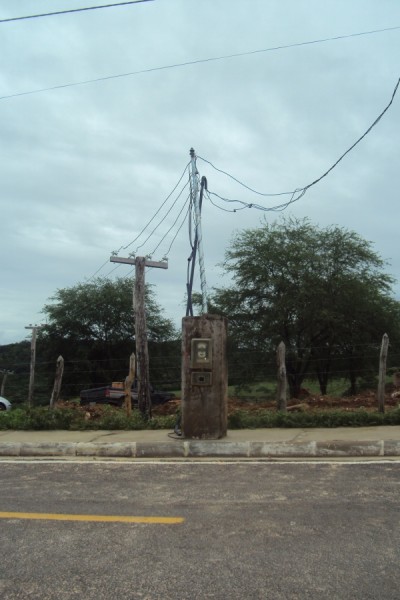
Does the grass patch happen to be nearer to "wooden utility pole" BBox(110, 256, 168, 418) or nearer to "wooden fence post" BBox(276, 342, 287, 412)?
"wooden fence post" BBox(276, 342, 287, 412)

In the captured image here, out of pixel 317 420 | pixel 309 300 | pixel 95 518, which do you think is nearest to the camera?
pixel 95 518

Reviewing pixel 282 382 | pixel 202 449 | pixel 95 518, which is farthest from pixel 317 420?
pixel 95 518

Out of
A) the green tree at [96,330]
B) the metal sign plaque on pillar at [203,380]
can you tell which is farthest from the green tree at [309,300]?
the metal sign plaque on pillar at [203,380]

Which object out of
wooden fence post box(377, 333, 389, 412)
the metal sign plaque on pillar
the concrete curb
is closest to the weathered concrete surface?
the concrete curb

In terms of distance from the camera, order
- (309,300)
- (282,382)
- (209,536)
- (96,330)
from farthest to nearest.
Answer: (96,330), (309,300), (282,382), (209,536)

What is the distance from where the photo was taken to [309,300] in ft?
80.2

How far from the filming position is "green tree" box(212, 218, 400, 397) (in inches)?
966

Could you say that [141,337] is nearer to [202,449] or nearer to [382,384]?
[202,449]

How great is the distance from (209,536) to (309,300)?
67.0 feet

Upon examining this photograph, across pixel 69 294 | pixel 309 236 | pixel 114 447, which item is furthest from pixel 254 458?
pixel 69 294

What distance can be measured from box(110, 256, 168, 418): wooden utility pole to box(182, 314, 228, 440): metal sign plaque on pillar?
2.83 meters

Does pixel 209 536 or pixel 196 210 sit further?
pixel 196 210

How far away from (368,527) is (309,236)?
74.2 ft

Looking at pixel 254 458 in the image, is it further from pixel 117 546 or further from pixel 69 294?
pixel 69 294
